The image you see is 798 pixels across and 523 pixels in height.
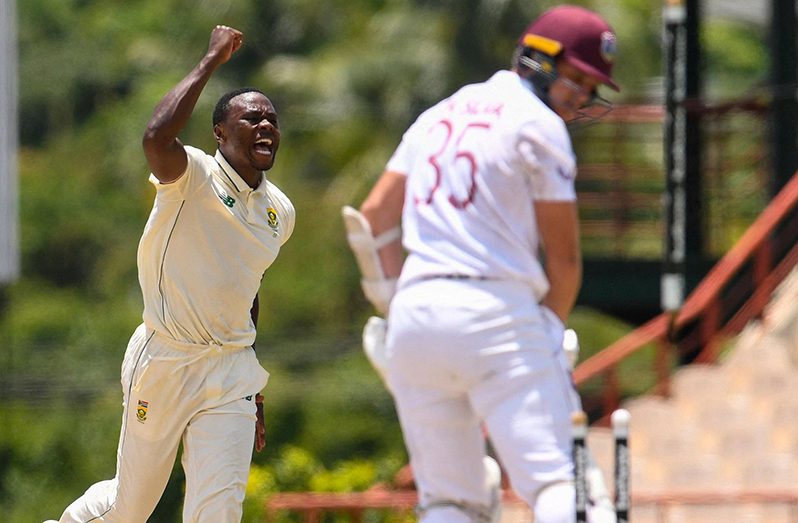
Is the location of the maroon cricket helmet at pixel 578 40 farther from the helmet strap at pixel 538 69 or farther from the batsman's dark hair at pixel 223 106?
the batsman's dark hair at pixel 223 106

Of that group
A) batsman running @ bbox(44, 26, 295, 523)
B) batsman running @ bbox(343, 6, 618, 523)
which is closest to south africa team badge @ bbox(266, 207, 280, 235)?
batsman running @ bbox(44, 26, 295, 523)

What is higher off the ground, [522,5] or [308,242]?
[522,5]

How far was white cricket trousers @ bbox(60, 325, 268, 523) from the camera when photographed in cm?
679

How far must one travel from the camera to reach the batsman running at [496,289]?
19.5 feet

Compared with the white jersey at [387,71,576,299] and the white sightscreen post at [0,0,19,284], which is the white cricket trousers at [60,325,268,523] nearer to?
the white jersey at [387,71,576,299]

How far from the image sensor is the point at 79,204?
129ft

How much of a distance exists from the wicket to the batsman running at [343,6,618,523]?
4cm

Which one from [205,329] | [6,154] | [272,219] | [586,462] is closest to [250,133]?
[272,219]

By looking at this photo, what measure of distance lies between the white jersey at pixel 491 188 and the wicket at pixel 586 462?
20.4 inches

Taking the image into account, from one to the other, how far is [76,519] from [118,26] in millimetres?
37442

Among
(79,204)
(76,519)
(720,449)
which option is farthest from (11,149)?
(79,204)

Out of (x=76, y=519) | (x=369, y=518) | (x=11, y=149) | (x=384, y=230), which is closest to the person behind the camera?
(x=384, y=230)

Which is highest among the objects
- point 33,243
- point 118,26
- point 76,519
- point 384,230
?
point 384,230

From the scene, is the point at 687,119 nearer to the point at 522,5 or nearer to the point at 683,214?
the point at 683,214
